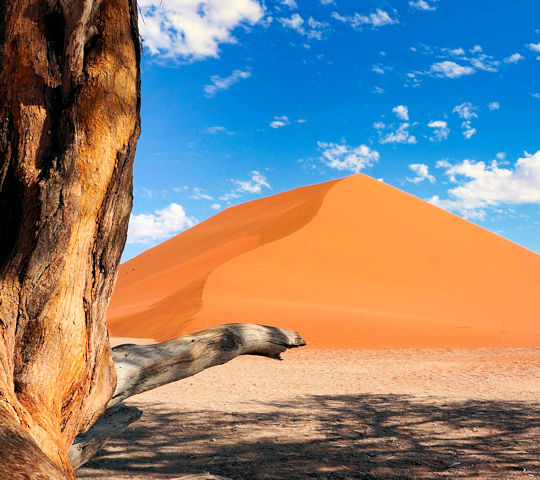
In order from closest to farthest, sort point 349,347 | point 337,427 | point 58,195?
1. point 58,195
2. point 337,427
3. point 349,347

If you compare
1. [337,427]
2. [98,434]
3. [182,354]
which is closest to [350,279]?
[337,427]

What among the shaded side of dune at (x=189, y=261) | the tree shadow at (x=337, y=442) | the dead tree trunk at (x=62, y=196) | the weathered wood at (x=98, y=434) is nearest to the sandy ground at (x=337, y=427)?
the tree shadow at (x=337, y=442)

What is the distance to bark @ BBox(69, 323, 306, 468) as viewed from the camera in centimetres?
322

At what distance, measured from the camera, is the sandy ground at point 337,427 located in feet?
15.4

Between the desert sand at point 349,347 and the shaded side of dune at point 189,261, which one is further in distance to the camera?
the shaded side of dune at point 189,261

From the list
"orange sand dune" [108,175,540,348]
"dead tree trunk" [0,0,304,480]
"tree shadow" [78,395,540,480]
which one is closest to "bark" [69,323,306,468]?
"dead tree trunk" [0,0,304,480]

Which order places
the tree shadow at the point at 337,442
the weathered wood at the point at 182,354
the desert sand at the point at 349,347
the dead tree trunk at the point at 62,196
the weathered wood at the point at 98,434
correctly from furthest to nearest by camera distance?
the desert sand at the point at 349,347 < the tree shadow at the point at 337,442 < the weathered wood at the point at 182,354 < the weathered wood at the point at 98,434 < the dead tree trunk at the point at 62,196

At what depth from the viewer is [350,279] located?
92.6ft

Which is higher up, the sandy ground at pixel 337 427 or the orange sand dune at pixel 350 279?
the orange sand dune at pixel 350 279

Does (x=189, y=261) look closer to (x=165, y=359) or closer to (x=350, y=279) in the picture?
(x=350, y=279)

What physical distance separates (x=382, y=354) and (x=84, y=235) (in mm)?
13340

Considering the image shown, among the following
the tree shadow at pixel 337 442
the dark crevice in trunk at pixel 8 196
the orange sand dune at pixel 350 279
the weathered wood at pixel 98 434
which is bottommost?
the tree shadow at pixel 337 442

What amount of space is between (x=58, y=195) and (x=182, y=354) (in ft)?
5.78

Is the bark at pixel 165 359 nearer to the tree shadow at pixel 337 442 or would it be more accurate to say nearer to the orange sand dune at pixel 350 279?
the tree shadow at pixel 337 442
